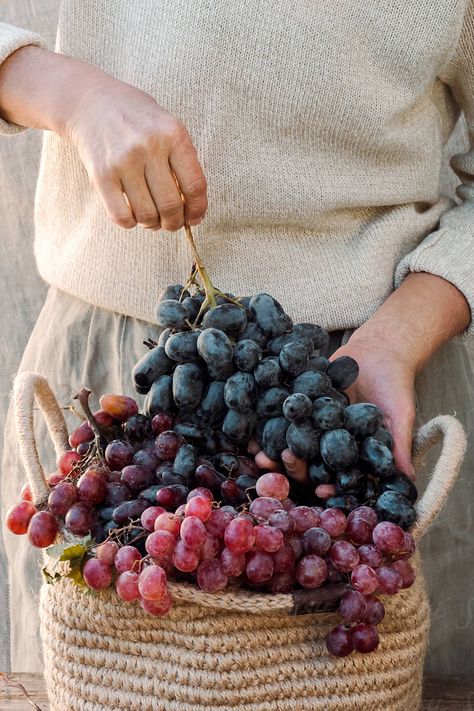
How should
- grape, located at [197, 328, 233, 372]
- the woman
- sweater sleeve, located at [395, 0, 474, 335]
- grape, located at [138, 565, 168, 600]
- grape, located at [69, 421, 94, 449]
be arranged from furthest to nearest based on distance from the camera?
sweater sleeve, located at [395, 0, 474, 335] → the woman → grape, located at [69, 421, 94, 449] → grape, located at [197, 328, 233, 372] → grape, located at [138, 565, 168, 600]

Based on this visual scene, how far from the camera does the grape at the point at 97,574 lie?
0.77 meters

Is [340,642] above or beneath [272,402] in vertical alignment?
beneath

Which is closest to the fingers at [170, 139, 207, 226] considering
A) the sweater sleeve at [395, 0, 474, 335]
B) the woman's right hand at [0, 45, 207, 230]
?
the woman's right hand at [0, 45, 207, 230]

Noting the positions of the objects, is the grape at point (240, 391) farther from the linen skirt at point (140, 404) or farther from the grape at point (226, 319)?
the linen skirt at point (140, 404)

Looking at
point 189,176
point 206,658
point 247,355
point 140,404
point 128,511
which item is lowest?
point 140,404

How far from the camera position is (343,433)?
0.83 m

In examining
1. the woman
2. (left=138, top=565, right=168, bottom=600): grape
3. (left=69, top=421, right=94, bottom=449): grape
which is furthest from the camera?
the woman

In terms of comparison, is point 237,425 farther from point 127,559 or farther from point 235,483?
point 127,559

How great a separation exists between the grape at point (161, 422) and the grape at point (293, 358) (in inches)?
Answer: 5.3

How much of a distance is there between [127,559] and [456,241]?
0.72 meters

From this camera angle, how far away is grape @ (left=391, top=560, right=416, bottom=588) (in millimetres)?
824

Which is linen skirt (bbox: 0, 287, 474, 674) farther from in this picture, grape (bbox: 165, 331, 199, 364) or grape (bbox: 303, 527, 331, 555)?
grape (bbox: 303, 527, 331, 555)

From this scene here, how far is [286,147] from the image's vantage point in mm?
1157

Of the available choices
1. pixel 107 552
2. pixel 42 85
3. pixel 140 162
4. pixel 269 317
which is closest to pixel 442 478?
pixel 269 317
